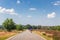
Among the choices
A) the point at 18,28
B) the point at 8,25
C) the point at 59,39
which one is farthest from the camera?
the point at 18,28

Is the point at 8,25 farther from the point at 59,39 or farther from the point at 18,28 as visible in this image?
the point at 59,39

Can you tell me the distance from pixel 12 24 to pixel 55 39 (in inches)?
3269

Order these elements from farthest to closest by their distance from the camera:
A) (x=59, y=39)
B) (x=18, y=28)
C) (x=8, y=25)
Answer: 1. (x=18, y=28)
2. (x=8, y=25)
3. (x=59, y=39)

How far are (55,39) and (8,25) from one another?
79624 millimetres

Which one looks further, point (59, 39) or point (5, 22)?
point (5, 22)

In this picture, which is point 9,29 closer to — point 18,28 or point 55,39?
point 18,28

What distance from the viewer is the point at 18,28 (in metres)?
144

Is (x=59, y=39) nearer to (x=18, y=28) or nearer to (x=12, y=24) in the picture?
(x=12, y=24)

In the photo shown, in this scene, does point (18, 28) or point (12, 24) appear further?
point (18, 28)

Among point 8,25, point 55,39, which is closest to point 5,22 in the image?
point 8,25

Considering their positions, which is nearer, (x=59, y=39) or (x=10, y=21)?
(x=59, y=39)

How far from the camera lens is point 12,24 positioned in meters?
103

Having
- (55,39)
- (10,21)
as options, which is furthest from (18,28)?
(55,39)

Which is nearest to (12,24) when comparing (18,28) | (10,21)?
(10,21)
